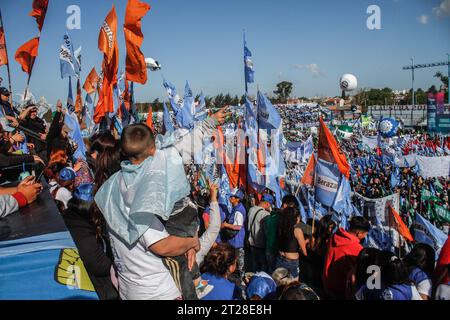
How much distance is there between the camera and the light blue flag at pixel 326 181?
16.6 feet

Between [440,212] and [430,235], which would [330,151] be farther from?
[440,212]

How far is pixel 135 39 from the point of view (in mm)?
5230

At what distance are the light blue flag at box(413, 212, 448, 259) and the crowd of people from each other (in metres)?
1.08

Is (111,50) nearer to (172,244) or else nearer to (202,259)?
(202,259)

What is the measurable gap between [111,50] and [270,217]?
10.8 feet

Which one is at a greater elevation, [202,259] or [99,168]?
[99,168]

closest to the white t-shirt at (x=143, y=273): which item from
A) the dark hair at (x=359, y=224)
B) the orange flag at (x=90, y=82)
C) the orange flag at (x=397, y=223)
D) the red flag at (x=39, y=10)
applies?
the dark hair at (x=359, y=224)

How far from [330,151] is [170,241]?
366 centimetres

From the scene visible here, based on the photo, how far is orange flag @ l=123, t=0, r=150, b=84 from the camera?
5.09 metres

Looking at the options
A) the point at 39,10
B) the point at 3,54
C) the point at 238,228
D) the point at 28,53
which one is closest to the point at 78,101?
the point at 28,53

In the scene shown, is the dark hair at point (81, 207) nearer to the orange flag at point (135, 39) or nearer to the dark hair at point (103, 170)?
the dark hair at point (103, 170)

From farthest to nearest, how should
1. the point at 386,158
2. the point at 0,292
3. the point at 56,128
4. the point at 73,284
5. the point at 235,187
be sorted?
1. the point at 386,158
2. the point at 235,187
3. the point at 56,128
4. the point at 73,284
5. the point at 0,292

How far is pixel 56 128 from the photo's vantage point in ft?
16.8
